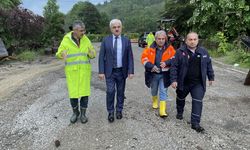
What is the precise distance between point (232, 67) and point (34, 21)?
Result: 12653 mm

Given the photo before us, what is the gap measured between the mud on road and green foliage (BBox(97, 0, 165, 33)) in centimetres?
7687

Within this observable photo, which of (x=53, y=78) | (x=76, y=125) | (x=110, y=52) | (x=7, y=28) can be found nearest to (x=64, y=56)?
(x=110, y=52)

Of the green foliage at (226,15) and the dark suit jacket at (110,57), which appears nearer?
the dark suit jacket at (110,57)

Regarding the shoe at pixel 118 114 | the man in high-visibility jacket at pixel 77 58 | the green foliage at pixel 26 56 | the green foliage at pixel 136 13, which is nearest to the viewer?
the man in high-visibility jacket at pixel 77 58

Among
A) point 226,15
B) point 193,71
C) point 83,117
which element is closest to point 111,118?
point 83,117

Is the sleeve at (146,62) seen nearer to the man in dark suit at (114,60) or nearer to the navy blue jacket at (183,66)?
the man in dark suit at (114,60)

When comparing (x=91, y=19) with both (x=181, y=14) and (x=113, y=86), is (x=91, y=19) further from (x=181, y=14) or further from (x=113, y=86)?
(x=113, y=86)

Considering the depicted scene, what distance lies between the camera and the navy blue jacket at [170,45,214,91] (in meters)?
5.30

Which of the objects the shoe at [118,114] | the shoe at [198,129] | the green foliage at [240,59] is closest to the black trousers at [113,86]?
the shoe at [118,114]

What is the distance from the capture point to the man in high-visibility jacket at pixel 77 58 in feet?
17.6

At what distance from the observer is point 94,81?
9859mm

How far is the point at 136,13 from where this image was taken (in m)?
121

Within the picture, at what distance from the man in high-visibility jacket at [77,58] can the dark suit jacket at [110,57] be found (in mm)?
212

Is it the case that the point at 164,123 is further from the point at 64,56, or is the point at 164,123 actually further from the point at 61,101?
the point at 61,101
